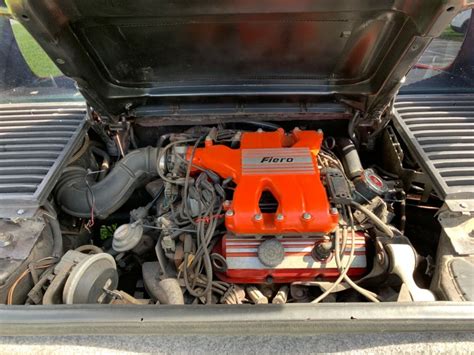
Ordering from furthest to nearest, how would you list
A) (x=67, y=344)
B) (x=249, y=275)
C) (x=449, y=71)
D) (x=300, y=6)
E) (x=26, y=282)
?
1. (x=449, y=71)
2. (x=249, y=275)
3. (x=26, y=282)
4. (x=300, y=6)
5. (x=67, y=344)

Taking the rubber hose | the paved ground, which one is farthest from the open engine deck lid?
the paved ground

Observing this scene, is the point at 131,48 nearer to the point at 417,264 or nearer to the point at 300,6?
the point at 300,6

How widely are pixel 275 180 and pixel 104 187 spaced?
0.79m

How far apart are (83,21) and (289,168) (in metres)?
0.90

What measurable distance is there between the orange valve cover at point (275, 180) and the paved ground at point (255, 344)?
1.34ft

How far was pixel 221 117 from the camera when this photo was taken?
5.44 ft

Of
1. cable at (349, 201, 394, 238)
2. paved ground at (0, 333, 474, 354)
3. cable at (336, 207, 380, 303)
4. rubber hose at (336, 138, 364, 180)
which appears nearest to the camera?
paved ground at (0, 333, 474, 354)

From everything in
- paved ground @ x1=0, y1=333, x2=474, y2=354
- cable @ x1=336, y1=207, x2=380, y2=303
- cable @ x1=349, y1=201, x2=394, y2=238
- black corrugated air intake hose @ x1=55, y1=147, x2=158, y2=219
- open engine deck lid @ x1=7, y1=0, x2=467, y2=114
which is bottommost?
paved ground @ x1=0, y1=333, x2=474, y2=354

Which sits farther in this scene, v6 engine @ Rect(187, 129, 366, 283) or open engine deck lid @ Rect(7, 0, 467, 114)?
v6 engine @ Rect(187, 129, 366, 283)

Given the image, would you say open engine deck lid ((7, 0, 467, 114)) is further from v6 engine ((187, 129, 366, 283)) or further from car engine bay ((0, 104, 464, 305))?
v6 engine ((187, 129, 366, 283))

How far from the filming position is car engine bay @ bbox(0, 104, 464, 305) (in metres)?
1.29

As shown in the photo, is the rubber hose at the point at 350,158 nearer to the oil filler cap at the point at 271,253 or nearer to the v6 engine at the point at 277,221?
the v6 engine at the point at 277,221

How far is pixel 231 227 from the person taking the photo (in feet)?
4.32

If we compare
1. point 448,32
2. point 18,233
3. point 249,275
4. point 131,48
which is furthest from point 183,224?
point 448,32
